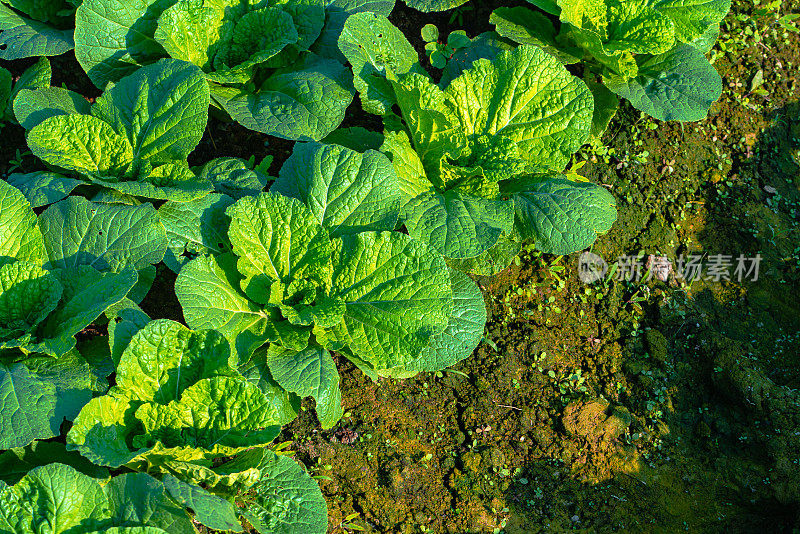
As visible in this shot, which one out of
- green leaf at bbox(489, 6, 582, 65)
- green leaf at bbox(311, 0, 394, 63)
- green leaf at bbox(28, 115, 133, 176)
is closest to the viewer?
green leaf at bbox(28, 115, 133, 176)

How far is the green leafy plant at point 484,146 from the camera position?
3.05 meters

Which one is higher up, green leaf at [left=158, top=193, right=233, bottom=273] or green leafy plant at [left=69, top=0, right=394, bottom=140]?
green leafy plant at [left=69, top=0, right=394, bottom=140]

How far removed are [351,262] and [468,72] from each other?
3.90ft

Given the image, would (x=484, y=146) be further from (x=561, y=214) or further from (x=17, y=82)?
(x=17, y=82)

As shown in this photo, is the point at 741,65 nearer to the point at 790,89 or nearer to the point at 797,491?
the point at 790,89

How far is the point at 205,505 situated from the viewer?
214 cm

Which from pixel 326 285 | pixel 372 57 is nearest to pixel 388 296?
pixel 326 285

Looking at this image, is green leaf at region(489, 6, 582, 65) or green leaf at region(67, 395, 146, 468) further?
green leaf at region(489, 6, 582, 65)

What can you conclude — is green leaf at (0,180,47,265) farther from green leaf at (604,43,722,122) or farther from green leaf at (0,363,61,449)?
green leaf at (604,43,722,122)

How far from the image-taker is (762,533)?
10.2 feet

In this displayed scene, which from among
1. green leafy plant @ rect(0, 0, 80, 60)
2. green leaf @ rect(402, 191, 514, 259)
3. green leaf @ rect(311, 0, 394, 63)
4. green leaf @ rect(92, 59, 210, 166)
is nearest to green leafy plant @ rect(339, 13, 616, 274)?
green leaf @ rect(402, 191, 514, 259)

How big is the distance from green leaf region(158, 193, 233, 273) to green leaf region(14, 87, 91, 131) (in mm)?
738

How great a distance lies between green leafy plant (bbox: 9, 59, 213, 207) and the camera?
2883mm

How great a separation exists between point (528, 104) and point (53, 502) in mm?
2589
